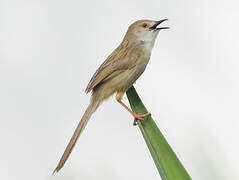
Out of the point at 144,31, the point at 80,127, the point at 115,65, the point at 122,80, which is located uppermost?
the point at 144,31

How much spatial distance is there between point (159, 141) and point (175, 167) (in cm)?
18

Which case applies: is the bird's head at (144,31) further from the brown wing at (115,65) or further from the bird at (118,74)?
the brown wing at (115,65)

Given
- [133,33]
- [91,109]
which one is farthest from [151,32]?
[91,109]

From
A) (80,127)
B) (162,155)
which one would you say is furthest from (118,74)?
(162,155)

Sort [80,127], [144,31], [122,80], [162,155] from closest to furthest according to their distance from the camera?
[162,155] → [80,127] → [122,80] → [144,31]

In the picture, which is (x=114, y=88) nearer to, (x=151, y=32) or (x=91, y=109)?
(x=91, y=109)

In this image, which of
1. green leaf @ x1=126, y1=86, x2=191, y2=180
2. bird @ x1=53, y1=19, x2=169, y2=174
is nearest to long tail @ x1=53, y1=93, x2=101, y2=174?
bird @ x1=53, y1=19, x2=169, y2=174

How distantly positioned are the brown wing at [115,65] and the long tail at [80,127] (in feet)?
0.54

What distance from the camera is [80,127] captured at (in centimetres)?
314

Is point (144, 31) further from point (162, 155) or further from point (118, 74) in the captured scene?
point (162, 155)

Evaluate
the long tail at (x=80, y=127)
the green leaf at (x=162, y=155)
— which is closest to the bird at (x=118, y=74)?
the long tail at (x=80, y=127)

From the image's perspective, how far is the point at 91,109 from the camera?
10.9ft

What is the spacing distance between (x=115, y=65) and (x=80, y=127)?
685mm

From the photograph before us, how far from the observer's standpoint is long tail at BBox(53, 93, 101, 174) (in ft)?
8.93
